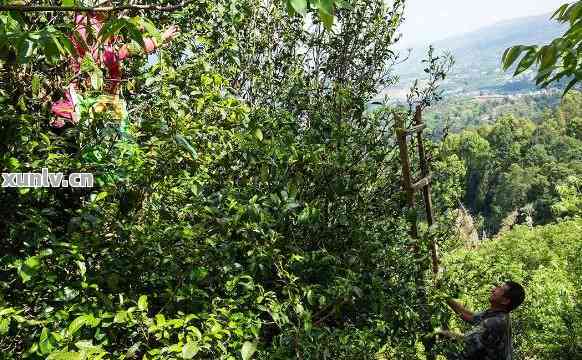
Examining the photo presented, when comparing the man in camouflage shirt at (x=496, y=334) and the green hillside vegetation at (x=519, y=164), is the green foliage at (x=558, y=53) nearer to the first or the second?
the man in camouflage shirt at (x=496, y=334)

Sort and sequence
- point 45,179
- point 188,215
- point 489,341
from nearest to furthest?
1. point 45,179
2. point 188,215
3. point 489,341

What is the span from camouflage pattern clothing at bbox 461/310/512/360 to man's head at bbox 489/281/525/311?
140mm

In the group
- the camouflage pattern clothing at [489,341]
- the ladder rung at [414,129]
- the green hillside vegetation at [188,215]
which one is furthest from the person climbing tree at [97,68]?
the camouflage pattern clothing at [489,341]

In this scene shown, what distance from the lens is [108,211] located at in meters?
3.48

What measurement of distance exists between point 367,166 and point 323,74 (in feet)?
11.9

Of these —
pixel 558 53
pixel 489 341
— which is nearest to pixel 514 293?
pixel 489 341

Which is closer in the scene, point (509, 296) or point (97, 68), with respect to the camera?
point (97, 68)

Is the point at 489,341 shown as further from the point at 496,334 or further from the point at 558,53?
the point at 558,53

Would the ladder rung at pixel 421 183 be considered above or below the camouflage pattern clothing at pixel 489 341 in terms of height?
above

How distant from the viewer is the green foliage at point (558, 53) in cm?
A: 212

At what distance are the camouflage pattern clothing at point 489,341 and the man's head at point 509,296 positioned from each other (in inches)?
5.5

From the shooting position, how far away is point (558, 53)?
2.15 meters

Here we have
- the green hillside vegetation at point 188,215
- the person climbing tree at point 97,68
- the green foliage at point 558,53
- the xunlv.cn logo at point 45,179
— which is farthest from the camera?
the person climbing tree at point 97,68

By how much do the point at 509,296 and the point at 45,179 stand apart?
4.57m
